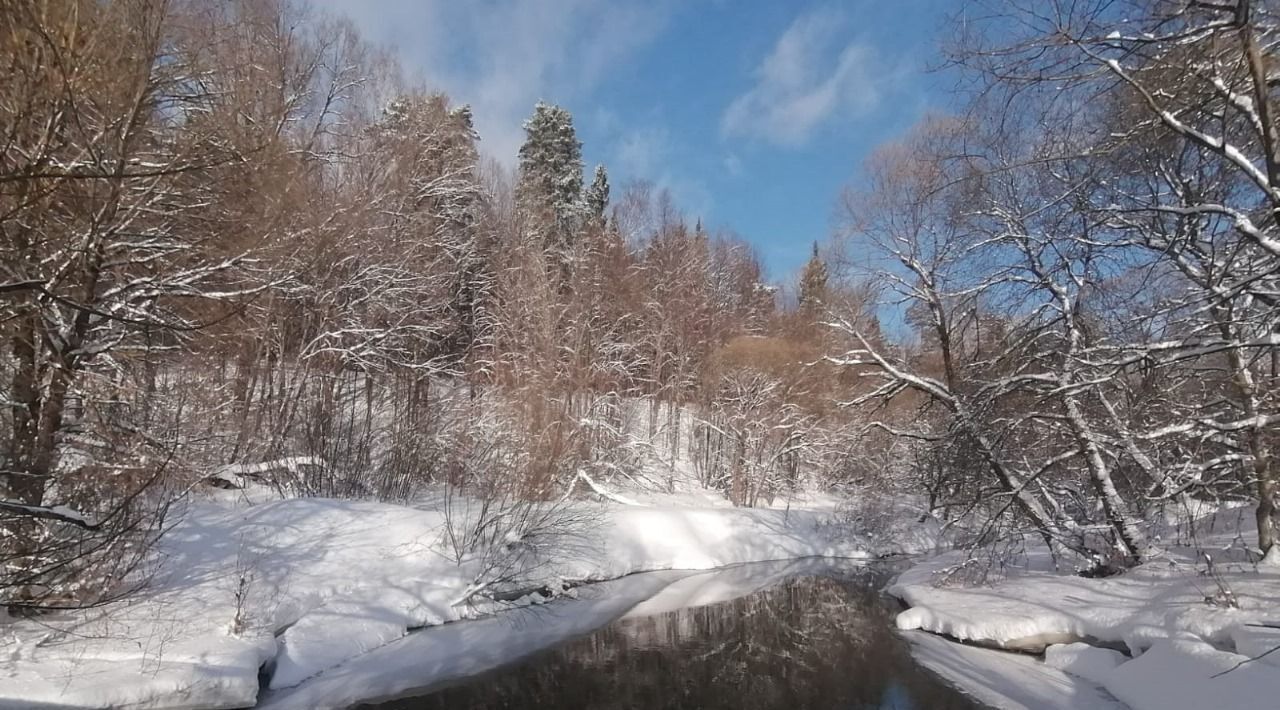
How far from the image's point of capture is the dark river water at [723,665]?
8688 millimetres

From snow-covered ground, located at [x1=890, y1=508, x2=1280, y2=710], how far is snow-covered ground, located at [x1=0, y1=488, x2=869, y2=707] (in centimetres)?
619

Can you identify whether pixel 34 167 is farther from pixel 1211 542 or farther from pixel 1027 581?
pixel 1211 542

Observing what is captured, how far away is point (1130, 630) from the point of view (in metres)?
8.52

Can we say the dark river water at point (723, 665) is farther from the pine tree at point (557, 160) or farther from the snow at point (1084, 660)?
the pine tree at point (557, 160)

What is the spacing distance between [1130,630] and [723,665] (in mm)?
4951

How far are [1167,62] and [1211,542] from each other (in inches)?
389

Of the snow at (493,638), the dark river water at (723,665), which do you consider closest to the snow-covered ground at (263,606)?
the snow at (493,638)

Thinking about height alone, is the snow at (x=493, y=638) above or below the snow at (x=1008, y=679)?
below

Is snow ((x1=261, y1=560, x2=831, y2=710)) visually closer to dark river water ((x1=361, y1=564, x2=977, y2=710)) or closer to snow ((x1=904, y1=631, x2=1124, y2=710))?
dark river water ((x1=361, y1=564, x2=977, y2=710))

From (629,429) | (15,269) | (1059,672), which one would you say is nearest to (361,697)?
(15,269)

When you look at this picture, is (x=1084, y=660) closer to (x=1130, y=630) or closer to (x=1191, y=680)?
(x=1130, y=630)

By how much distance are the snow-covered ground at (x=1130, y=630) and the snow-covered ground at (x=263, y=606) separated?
619 centimetres

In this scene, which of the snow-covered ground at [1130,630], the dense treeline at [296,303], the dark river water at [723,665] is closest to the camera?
the dense treeline at [296,303]

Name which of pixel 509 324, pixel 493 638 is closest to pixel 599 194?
pixel 509 324
